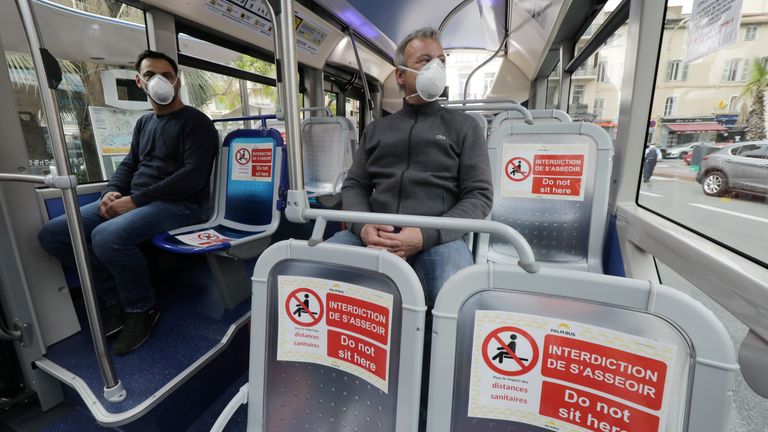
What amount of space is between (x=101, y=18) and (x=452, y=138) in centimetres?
248

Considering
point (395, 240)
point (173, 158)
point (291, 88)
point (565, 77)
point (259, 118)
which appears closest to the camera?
point (291, 88)

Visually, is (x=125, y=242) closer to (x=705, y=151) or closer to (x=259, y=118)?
(x=259, y=118)

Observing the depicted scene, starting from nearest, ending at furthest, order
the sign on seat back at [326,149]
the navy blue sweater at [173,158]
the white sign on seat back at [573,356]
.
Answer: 1. the white sign on seat back at [573,356]
2. the navy blue sweater at [173,158]
3. the sign on seat back at [326,149]

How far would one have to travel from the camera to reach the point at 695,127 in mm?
1276

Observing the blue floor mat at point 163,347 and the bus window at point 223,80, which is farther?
the bus window at point 223,80

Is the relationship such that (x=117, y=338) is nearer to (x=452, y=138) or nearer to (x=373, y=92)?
(x=452, y=138)

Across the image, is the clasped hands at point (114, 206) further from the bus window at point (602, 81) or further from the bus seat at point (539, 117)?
the bus window at point (602, 81)

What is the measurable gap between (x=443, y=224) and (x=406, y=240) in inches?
17.3

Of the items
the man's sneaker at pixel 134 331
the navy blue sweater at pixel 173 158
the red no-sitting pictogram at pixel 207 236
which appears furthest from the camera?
the navy blue sweater at pixel 173 158

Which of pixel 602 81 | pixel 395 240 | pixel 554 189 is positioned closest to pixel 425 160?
pixel 395 240

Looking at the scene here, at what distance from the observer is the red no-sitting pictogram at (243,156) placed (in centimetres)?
231

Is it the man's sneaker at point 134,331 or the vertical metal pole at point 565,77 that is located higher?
the vertical metal pole at point 565,77

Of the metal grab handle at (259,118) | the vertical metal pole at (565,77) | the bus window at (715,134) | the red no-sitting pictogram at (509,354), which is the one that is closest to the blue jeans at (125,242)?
the metal grab handle at (259,118)

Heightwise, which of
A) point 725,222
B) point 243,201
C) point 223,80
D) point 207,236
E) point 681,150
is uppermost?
point 223,80
